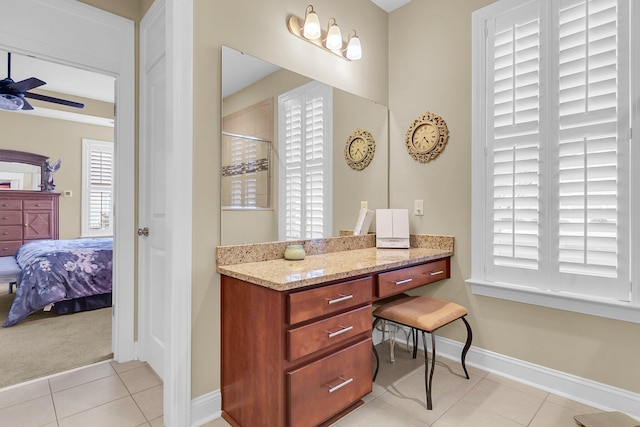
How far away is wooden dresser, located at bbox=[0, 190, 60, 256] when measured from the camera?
5.10 m

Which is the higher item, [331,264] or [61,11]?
[61,11]

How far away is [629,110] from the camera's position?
1.76 m

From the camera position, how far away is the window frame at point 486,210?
1.74 meters

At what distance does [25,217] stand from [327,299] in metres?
6.07

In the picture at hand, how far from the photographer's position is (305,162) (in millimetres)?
2299

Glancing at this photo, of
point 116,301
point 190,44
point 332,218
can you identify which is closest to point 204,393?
point 116,301

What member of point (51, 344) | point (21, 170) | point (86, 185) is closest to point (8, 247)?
point (21, 170)

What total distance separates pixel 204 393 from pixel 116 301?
1204mm

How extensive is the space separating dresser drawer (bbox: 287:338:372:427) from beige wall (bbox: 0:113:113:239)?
626cm

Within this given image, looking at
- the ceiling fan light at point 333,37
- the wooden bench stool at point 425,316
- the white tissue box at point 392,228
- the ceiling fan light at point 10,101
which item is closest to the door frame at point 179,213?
the ceiling fan light at point 333,37

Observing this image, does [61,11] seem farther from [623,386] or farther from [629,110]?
[623,386]

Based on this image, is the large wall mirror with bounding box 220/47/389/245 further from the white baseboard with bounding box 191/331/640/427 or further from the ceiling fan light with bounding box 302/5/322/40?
the white baseboard with bounding box 191/331/640/427

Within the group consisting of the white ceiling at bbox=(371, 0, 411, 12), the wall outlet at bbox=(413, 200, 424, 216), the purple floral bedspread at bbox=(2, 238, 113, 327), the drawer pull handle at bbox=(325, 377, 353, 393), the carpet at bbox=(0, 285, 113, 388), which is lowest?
the carpet at bbox=(0, 285, 113, 388)

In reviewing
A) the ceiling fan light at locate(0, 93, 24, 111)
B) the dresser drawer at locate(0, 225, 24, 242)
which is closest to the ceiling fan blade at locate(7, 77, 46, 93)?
the ceiling fan light at locate(0, 93, 24, 111)
